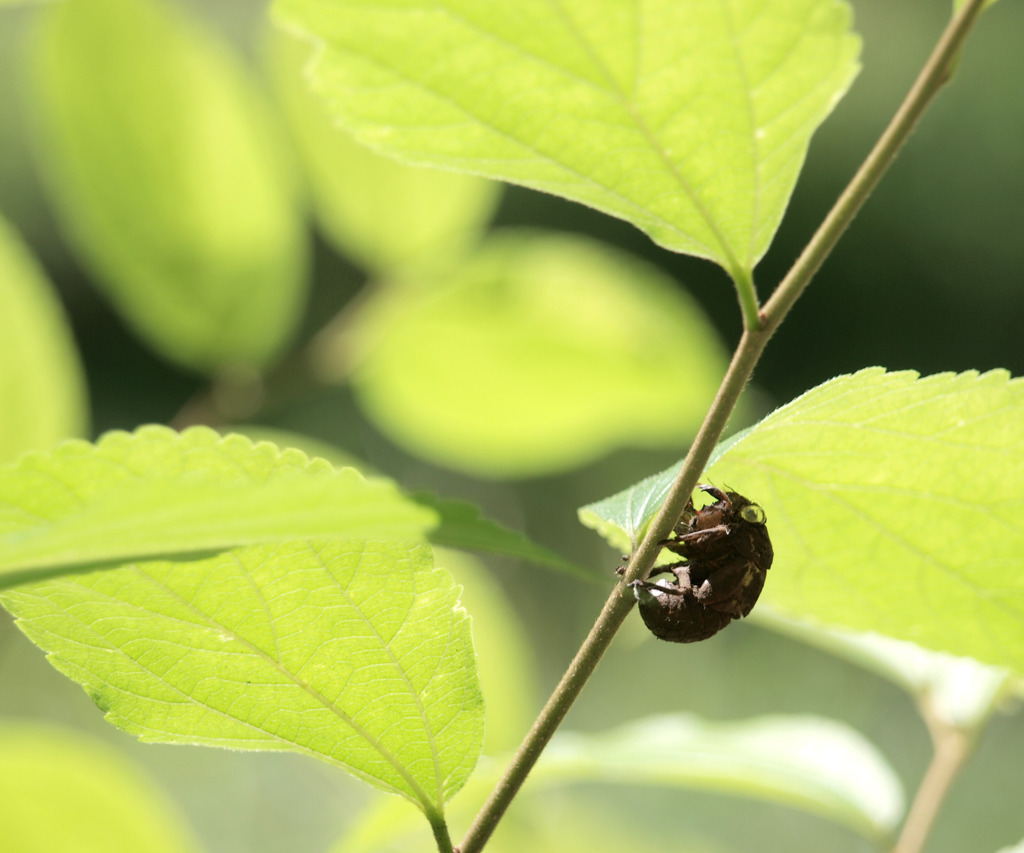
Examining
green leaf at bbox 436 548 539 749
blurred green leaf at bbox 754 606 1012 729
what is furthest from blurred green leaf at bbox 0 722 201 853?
blurred green leaf at bbox 754 606 1012 729

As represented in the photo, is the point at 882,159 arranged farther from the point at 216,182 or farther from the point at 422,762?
the point at 216,182

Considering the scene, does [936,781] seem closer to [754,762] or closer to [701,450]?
[754,762]

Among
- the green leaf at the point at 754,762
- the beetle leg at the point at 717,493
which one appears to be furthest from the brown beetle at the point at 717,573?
the green leaf at the point at 754,762

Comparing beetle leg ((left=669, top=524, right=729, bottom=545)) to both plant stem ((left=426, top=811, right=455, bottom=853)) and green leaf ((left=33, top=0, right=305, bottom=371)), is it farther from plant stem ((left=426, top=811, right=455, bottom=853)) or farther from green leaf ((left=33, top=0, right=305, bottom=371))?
green leaf ((left=33, top=0, right=305, bottom=371))

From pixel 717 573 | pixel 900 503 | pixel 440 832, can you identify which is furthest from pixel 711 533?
pixel 440 832

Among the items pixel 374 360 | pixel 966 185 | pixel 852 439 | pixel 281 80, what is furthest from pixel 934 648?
pixel 966 185
